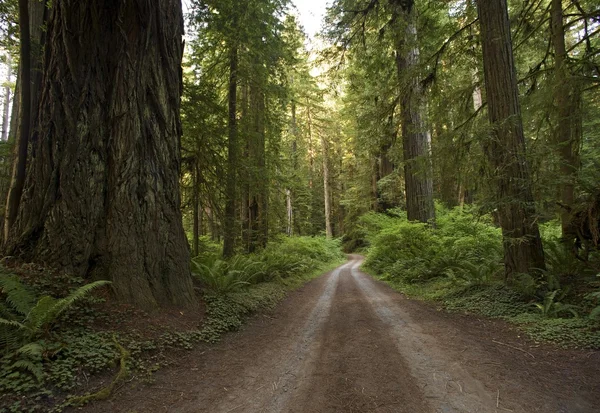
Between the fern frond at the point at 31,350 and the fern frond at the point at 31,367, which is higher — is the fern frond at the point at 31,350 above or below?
above

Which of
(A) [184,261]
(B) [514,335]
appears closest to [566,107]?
(B) [514,335]

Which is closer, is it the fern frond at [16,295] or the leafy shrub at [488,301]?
the fern frond at [16,295]

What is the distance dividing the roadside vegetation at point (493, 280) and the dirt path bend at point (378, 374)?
46 cm

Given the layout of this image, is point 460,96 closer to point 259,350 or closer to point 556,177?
point 556,177

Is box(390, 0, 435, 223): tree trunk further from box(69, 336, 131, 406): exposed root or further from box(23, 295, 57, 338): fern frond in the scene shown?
box(23, 295, 57, 338): fern frond

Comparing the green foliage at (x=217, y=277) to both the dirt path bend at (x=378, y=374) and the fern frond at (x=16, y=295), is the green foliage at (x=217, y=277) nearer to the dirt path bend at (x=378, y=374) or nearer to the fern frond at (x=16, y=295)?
the dirt path bend at (x=378, y=374)

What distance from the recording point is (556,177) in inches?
186

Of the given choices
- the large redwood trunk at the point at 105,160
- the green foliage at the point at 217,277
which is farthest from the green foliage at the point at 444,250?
the large redwood trunk at the point at 105,160

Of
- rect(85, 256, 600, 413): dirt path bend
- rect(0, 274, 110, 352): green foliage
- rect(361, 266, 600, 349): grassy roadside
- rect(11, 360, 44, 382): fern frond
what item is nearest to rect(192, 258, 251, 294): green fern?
rect(85, 256, 600, 413): dirt path bend

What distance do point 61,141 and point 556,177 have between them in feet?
22.6

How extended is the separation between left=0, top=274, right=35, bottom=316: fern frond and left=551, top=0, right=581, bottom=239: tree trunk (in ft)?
22.8

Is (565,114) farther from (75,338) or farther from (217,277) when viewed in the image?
(75,338)

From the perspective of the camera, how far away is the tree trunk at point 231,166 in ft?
28.4

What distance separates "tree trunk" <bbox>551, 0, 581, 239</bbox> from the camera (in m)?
5.21
